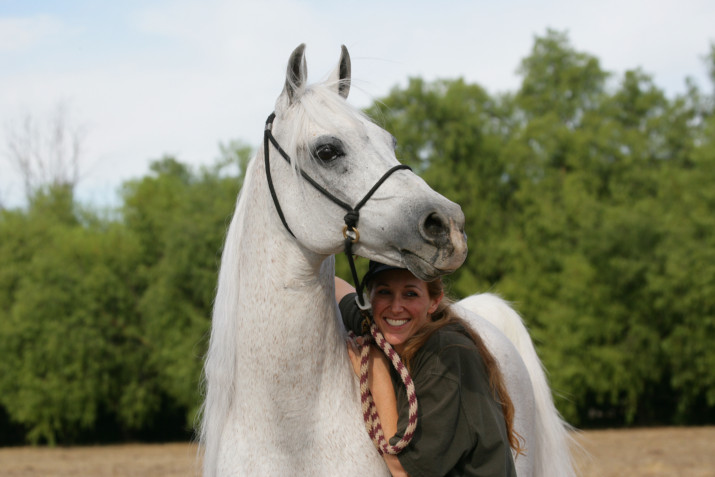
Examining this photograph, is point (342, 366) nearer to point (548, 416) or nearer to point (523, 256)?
point (548, 416)

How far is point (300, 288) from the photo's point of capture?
2725mm

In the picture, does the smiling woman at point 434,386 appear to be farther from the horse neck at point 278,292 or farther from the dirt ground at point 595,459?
the dirt ground at point 595,459

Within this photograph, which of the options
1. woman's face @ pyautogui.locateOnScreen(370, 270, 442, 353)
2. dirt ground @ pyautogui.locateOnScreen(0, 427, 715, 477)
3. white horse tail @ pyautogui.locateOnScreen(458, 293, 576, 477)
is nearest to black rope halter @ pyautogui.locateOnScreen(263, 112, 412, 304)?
woman's face @ pyautogui.locateOnScreen(370, 270, 442, 353)

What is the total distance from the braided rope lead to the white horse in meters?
0.05

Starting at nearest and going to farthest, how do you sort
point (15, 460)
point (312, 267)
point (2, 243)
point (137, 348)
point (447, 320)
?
point (312, 267) < point (447, 320) < point (15, 460) < point (137, 348) < point (2, 243)

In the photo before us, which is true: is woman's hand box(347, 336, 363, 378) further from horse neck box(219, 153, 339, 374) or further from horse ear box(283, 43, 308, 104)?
horse ear box(283, 43, 308, 104)

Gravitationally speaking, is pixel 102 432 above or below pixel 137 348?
below

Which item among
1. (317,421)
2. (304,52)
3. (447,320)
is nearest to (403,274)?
(447,320)

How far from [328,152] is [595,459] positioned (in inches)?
468

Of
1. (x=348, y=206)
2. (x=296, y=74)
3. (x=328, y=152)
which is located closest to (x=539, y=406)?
(x=348, y=206)

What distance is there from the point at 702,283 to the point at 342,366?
1897 centimetres

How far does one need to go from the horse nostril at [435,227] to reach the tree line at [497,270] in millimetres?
15672

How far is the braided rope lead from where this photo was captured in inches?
105

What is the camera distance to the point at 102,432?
2588 cm
